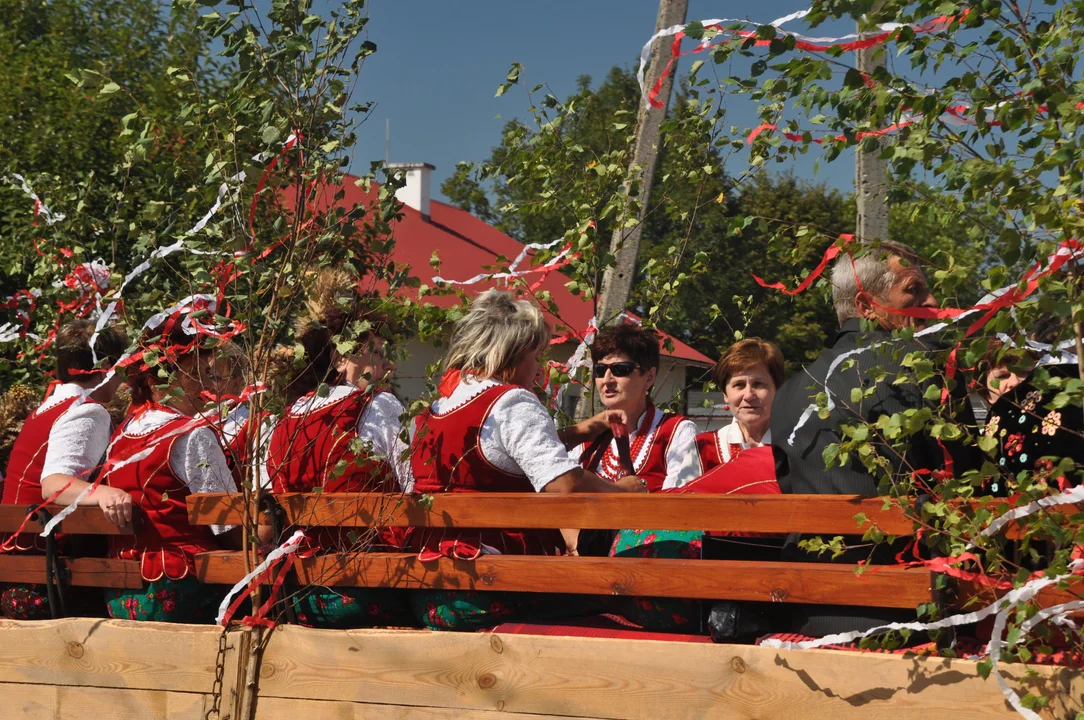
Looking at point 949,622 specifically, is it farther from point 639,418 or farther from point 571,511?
point 639,418

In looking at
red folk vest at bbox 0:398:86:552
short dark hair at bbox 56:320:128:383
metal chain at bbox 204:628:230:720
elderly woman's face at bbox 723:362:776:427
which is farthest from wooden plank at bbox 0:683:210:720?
elderly woman's face at bbox 723:362:776:427

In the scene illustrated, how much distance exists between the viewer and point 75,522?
3773mm

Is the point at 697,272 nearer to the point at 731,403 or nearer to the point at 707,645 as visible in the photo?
the point at 731,403

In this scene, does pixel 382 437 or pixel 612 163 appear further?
pixel 612 163

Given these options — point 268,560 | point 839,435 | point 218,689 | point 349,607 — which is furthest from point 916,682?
point 218,689

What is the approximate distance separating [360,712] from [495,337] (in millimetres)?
1151

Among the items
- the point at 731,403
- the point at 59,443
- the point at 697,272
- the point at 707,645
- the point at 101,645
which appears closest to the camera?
the point at 707,645

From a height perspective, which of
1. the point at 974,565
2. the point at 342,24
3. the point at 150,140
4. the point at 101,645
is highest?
the point at 342,24

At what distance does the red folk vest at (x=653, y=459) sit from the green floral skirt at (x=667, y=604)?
1.04m

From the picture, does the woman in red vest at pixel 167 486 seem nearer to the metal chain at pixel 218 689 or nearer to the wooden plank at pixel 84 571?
the wooden plank at pixel 84 571

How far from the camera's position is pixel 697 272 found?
5.04m

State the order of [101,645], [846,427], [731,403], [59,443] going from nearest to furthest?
[846,427] → [101,645] → [59,443] → [731,403]

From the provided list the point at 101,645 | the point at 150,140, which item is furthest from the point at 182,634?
the point at 150,140

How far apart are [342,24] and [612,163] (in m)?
2.02
